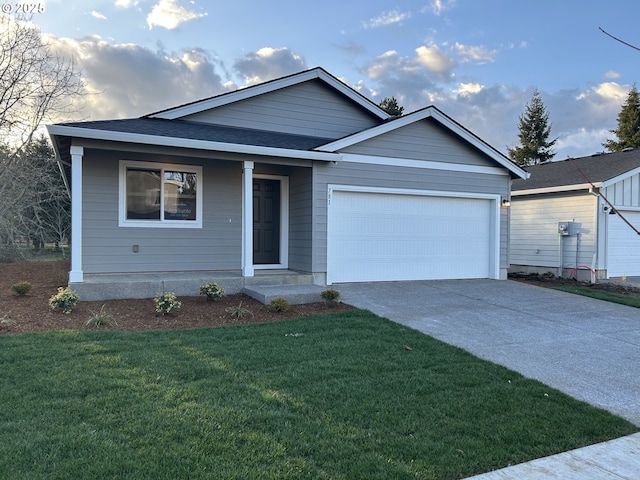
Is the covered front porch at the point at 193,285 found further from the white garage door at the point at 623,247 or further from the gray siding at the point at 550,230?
the white garage door at the point at 623,247

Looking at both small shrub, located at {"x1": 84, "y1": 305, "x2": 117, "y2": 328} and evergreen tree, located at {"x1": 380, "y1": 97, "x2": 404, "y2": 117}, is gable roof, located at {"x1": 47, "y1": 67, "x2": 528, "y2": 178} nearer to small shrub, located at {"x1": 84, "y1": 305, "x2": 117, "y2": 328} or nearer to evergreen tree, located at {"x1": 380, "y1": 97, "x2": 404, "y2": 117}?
small shrub, located at {"x1": 84, "y1": 305, "x2": 117, "y2": 328}

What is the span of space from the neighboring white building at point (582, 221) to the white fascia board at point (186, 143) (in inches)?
307

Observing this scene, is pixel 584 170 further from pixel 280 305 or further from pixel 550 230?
pixel 280 305

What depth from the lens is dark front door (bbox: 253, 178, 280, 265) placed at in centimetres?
1048

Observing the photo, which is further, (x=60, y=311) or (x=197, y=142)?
(x=197, y=142)

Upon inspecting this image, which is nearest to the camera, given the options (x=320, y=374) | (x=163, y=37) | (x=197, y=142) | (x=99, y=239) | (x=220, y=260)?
(x=320, y=374)

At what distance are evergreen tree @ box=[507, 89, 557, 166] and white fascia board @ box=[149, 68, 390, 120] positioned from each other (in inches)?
1178

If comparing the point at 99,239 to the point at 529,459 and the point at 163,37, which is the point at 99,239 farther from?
the point at 529,459

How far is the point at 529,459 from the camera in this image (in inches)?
119

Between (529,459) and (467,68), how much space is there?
1506 cm

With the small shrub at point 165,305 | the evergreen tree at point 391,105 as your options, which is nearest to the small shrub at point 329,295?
Result: the small shrub at point 165,305

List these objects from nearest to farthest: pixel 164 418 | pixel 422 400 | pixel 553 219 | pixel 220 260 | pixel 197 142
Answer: pixel 164 418 → pixel 422 400 → pixel 197 142 → pixel 220 260 → pixel 553 219

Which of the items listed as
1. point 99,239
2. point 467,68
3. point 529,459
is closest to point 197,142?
point 99,239

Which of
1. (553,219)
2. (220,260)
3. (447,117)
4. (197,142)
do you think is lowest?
(220,260)
